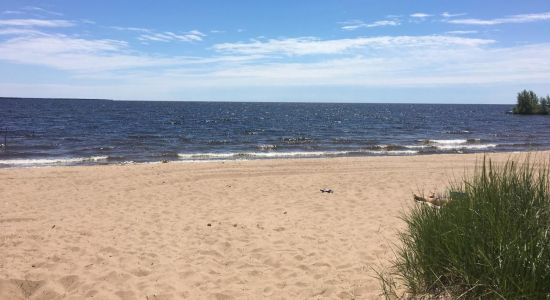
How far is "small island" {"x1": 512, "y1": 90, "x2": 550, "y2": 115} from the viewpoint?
2790 inches

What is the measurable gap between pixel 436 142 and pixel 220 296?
2767 centimetres

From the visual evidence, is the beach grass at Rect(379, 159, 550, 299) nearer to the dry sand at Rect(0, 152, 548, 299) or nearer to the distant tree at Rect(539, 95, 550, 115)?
the dry sand at Rect(0, 152, 548, 299)

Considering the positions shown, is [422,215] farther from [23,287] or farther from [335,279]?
[23,287]

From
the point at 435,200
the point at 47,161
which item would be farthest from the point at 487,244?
the point at 47,161

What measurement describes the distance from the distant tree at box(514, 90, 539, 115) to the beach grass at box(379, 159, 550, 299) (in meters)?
79.4

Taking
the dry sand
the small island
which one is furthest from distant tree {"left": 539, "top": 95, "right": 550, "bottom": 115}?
the dry sand

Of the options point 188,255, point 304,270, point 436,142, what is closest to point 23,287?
point 188,255

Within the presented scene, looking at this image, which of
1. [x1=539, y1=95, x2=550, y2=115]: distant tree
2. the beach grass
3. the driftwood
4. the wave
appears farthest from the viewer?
[x1=539, y1=95, x2=550, y2=115]: distant tree

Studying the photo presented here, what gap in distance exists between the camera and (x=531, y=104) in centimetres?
7225

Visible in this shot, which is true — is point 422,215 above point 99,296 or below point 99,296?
above

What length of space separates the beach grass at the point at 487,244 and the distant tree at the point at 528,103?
260ft

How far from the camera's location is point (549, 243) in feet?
10.6

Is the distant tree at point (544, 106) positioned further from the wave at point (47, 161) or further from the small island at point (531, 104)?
the wave at point (47, 161)

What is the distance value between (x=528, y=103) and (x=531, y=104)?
55cm
